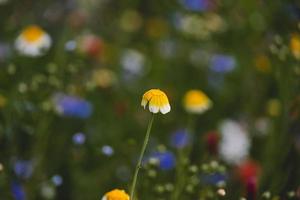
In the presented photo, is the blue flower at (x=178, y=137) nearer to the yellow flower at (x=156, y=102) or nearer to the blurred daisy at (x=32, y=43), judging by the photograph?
the blurred daisy at (x=32, y=43)

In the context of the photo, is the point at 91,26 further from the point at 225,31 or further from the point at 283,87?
the point at 283,87

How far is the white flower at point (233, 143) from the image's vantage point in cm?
240

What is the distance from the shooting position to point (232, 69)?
9.21 feet

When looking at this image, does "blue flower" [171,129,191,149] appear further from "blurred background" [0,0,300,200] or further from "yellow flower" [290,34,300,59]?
"yellow flower" [290,34,300,59]

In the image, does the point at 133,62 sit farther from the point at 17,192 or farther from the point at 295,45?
the point at 17,192

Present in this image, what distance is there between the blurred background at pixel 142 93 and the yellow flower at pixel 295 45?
0.03 meters

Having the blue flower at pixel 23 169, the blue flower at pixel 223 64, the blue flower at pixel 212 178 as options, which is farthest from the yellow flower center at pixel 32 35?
the blue flower at pixel 223 64

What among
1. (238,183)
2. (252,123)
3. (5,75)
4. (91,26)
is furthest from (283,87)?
(91,26)

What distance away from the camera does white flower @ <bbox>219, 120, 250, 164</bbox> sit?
7.88 feet

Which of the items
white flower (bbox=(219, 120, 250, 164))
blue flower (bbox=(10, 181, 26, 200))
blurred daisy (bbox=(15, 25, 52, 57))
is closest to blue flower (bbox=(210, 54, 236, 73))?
white flower (bbox=(219, 120, 250, 164))

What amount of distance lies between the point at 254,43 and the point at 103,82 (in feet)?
2.01

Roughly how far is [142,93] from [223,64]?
1.02 feet

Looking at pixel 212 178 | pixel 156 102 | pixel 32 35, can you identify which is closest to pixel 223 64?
pixel 212 178

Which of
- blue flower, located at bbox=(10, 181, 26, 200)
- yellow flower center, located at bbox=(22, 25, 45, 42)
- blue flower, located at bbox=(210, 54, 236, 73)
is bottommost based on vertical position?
blue flower, located at bbox=(10, 181, 26, 200)
